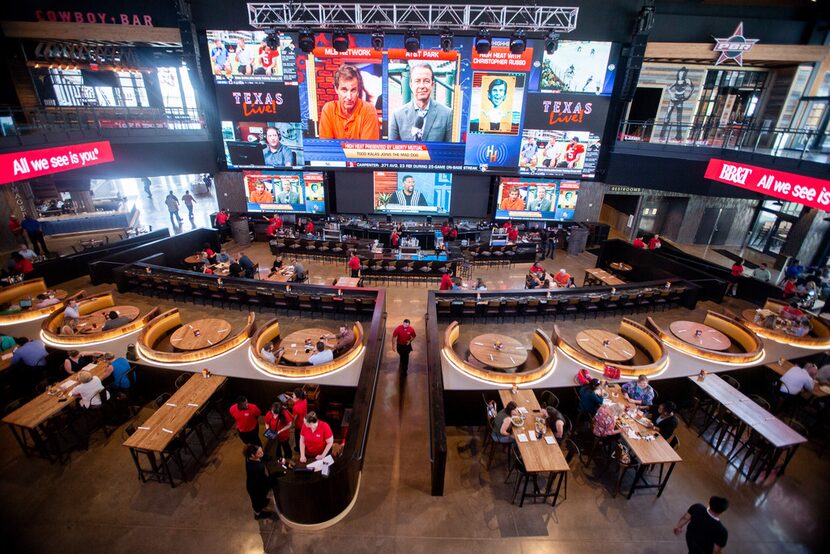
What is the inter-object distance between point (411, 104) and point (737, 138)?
40.3ft

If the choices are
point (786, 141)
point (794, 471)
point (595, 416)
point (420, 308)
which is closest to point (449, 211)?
point (420, 308)

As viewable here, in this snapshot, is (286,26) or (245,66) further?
(245,66)

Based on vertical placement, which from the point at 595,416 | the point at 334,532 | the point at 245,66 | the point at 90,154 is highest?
the point at 245,66

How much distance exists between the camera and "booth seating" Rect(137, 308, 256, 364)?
832cm

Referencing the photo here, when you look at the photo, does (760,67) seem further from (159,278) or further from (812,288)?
(159,278)

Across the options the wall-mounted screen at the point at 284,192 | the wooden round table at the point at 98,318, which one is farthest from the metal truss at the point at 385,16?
the wooden round table at the point at 98,318

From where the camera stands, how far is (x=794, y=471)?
7051mm

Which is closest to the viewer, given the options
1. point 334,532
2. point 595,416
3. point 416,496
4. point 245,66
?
point 334,532

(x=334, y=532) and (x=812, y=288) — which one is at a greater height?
(x=812, y=288)

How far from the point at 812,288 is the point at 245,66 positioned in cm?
2254

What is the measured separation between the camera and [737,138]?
45.0 feet

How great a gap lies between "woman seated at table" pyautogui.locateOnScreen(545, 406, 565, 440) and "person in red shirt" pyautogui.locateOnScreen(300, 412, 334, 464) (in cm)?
378

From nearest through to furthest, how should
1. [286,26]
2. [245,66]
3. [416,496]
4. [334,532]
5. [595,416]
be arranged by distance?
[334,532], [416,496], [595,416], [286,26], [245,66]

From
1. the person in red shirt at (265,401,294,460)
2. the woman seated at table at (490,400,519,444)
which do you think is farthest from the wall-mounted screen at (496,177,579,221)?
the person in red shirt at (265,401,294,460)
